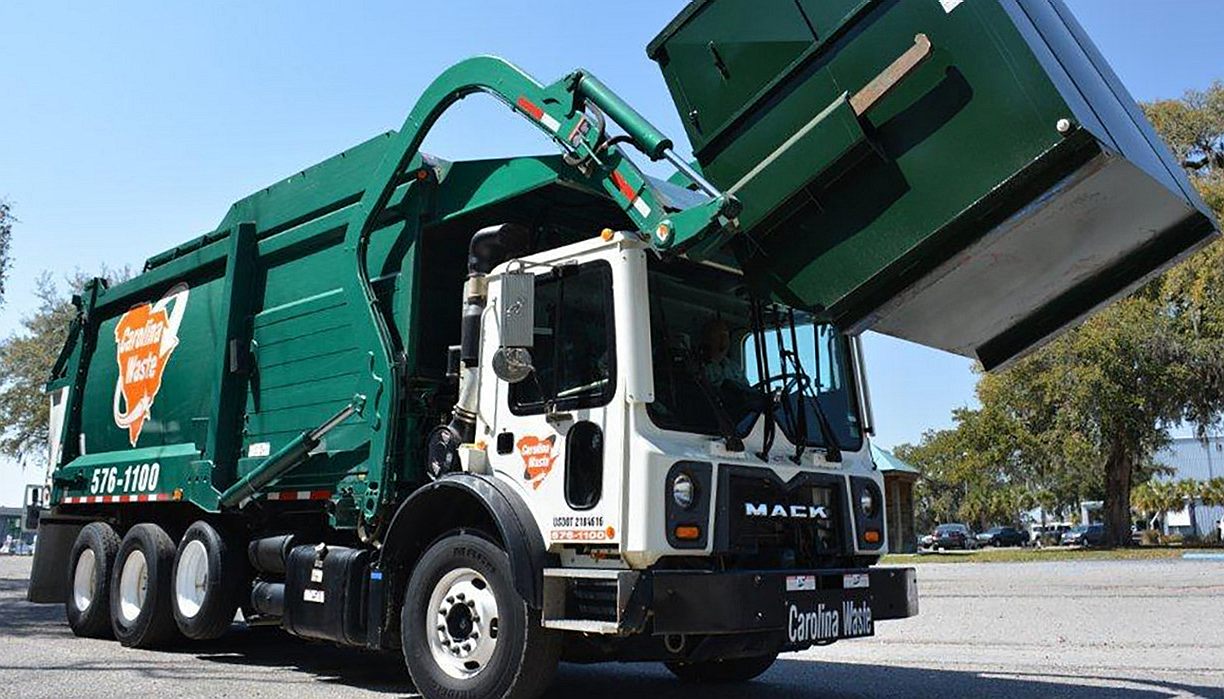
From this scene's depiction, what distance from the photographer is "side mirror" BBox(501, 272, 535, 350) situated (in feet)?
18.4

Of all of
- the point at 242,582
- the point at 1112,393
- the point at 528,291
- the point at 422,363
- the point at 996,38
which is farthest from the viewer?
the point at 1112,393

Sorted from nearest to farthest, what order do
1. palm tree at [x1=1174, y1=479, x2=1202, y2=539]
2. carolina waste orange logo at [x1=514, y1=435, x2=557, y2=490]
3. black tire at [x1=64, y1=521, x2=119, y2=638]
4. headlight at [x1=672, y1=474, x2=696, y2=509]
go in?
headlight at [x1=672, y1=474, x2=696, y2=509], carolina waste orange logo at [x1=514, y1=435, x2=557, y2=490], black tire at [x1=64, y1=521, x2=119, y2=638], palm tree at [x1=1174, y1=479, x2=1202, y2=539]

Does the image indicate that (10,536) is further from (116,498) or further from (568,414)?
(568,414)

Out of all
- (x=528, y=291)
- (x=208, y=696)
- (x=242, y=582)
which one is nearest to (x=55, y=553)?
(x=242, y=582)

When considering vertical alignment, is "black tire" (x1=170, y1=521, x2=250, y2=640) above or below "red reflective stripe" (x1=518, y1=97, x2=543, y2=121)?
below

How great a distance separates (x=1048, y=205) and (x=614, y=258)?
7.22 ft

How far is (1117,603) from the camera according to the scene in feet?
46.2

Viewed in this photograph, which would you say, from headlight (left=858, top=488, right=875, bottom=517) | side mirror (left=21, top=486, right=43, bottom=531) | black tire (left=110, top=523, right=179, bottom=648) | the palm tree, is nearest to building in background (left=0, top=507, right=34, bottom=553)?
side mirror (left=21, top=486, right=43, bottom=531)

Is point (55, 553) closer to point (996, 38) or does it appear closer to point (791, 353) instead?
point (791, 353)

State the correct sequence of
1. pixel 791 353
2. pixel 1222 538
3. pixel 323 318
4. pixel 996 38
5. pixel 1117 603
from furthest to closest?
pixel 1222 538 < pixel 1117 603 < pixel 323 318 < pixel 791 353 < pixel 996 38

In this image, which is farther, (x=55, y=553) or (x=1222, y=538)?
(x=1222, y=538)

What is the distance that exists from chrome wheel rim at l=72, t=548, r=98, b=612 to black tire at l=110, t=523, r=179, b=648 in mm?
583

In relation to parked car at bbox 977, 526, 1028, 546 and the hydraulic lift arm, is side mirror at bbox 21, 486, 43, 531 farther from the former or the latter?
parked car at bbox 977, 526, 1028, 546

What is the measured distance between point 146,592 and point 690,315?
5671mm
